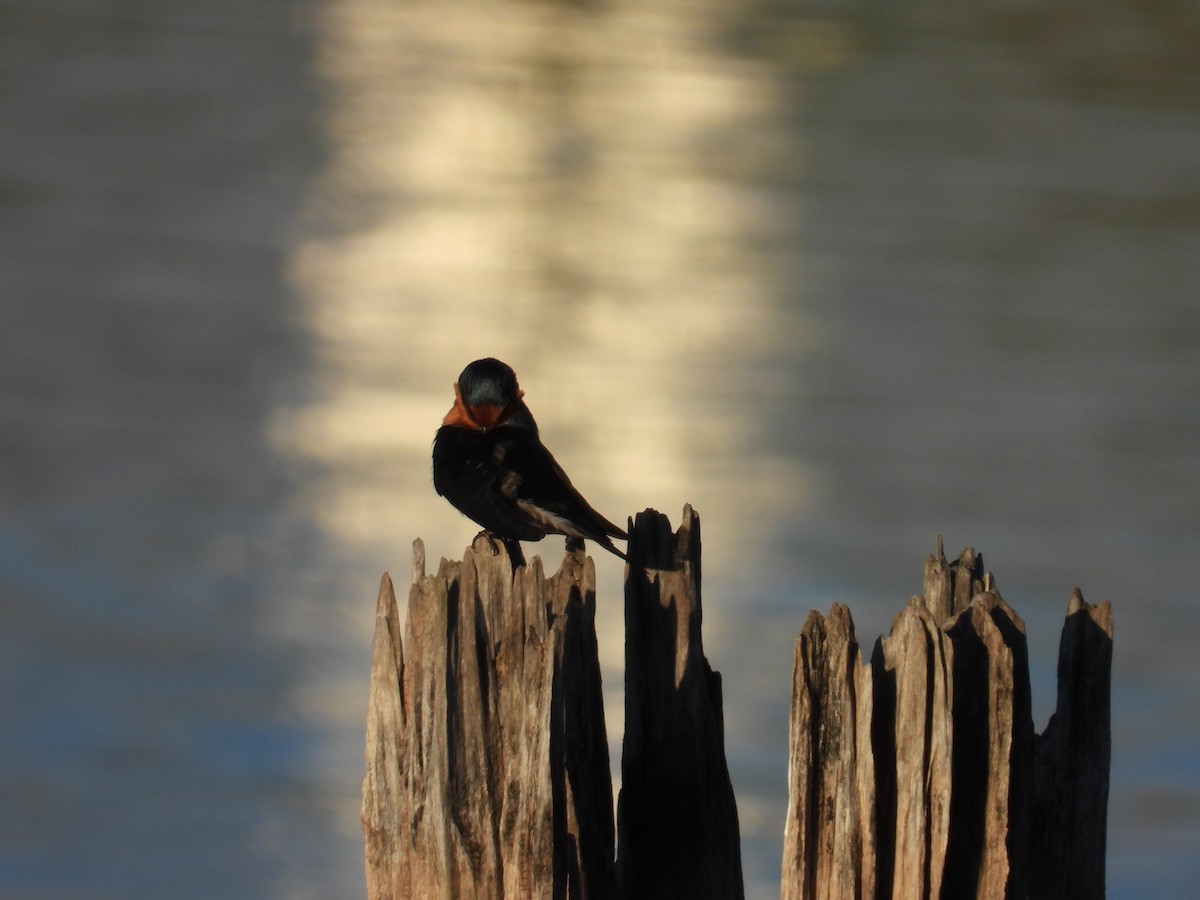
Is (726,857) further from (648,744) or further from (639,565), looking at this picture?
(639,565)

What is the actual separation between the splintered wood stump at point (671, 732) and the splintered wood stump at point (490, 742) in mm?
110

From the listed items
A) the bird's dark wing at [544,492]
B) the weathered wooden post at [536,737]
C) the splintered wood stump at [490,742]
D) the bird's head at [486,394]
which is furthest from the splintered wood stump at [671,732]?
the bird's head at [486,394]

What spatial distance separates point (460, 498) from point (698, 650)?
1278 millimetres

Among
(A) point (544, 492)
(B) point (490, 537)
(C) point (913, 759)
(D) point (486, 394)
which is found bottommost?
(C) point (913, 759)

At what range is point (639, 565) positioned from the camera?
2715 millimetres

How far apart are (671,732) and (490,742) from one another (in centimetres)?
35

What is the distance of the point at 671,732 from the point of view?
107 inches

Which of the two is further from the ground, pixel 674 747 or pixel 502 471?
pixel 502 471

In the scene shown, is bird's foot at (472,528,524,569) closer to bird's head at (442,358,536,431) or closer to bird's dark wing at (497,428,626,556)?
bird's dark wing at (497,428,626,556)

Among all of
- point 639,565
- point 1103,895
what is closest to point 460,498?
point 639,565

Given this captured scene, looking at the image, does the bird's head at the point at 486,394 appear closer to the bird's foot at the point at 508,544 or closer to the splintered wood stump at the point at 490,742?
the bird's foot at the point at 508,544

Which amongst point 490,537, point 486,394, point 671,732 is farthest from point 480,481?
point 671,732

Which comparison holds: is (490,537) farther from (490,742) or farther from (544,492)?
(490,742)

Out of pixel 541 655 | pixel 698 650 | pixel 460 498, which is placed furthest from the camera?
pixel 460 498
